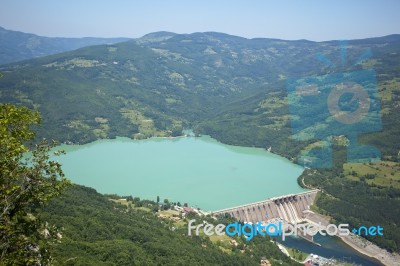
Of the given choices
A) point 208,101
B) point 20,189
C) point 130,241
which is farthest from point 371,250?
point 208,101

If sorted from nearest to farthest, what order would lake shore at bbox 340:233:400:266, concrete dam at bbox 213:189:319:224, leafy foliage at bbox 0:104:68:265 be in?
leafy foliage at bbox 0:104:68:265 < lake shore at bbox 340:233:400:266 < concrete dam at bbox 213:189:319:224

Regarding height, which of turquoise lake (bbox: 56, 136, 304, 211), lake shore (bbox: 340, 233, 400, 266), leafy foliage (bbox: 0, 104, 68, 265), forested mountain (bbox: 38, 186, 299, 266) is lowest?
turquoise lake (bbox: 56, 136, 304, 211)

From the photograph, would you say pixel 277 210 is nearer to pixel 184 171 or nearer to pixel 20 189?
pixel 184 171

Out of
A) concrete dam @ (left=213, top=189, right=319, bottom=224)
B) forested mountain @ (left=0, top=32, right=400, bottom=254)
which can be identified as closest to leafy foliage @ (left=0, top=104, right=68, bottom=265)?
concrete dam @ (left=213, top=189, right=319, bottom=224)

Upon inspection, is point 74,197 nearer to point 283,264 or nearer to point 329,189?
point 283,264

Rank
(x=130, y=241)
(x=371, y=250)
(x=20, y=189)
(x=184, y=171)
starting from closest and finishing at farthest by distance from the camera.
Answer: (x=20, y=189) < (x=130, y=241) < (x=371, y=250) < (x=184, y=171)

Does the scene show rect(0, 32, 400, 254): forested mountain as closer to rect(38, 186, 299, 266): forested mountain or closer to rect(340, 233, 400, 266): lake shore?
rect(340, 233, 400, 266): lake shore

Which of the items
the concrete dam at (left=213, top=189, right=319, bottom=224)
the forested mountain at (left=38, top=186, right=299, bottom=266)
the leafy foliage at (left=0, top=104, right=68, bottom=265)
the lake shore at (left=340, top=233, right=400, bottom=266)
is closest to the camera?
the leafy foliage at (left=0, top=104, right=68, bottom=265)
